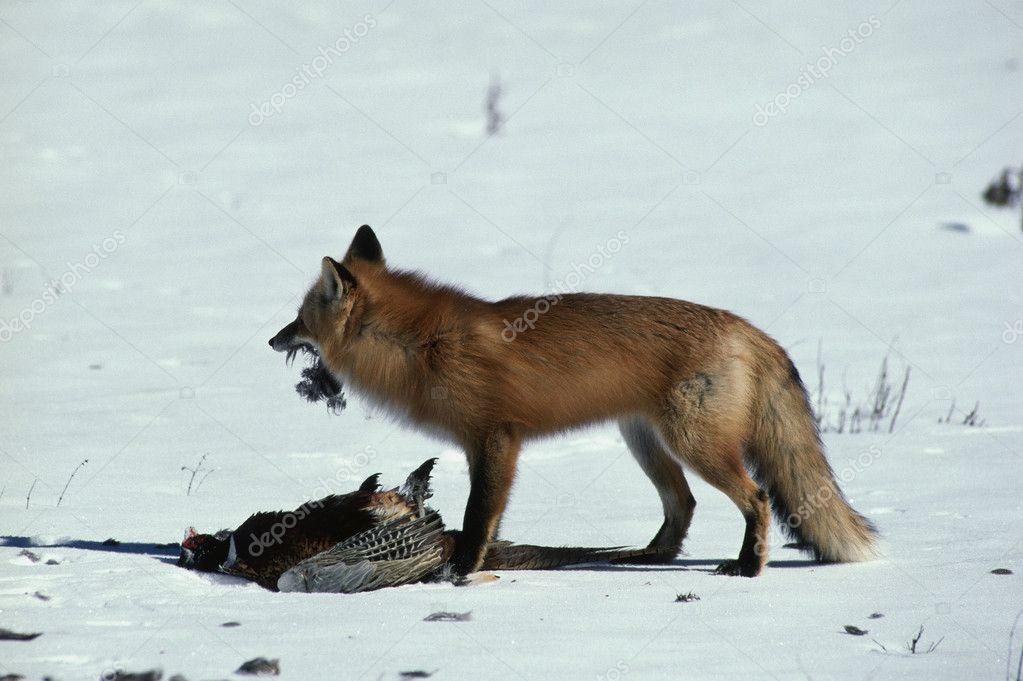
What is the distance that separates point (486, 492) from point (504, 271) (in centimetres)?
859

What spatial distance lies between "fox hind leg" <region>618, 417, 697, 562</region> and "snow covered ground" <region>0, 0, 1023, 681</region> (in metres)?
0.16

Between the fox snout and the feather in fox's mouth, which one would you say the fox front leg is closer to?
the feather in fox's mouth

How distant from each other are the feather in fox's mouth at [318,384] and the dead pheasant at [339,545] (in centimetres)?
80

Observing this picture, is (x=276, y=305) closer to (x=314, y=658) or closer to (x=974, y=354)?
(x=974, y=354)

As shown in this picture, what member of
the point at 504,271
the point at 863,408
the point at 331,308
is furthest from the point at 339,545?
the point at 504,271

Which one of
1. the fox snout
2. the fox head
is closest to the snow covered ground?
the fox head

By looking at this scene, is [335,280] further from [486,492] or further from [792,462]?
[792,462]

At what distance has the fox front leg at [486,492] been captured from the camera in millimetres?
4961

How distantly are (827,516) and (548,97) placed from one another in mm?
16011

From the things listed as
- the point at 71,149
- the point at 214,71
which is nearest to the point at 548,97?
the point at 214,71

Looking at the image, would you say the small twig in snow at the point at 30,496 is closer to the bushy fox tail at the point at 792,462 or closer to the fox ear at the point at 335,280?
the fox ear at the point at 335,280

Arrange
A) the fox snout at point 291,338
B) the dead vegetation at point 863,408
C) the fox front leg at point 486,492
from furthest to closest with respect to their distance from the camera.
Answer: the dead vegetation at point 863,408 → the fox snout at point 291,338 → the fox front leg at point 486,492

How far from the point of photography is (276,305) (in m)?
12.3

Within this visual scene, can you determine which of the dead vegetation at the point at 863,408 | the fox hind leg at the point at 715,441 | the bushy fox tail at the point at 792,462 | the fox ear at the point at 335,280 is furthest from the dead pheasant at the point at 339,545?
the dead vegetation at the point at 863,408
